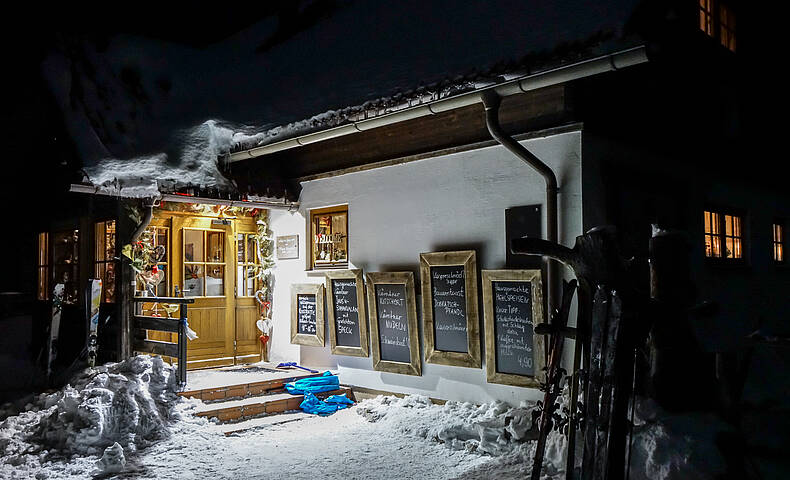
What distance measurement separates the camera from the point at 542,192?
6.50 m

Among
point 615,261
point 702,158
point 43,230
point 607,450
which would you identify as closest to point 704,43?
point 702,158

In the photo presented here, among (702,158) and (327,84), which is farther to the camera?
(702,158)

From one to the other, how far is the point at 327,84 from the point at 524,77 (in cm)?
235

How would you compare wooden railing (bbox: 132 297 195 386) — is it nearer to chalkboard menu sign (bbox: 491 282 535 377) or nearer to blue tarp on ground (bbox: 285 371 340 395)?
blue tarp on ground (bbox: 285 371 340 395)

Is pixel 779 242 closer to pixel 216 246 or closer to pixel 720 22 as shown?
pixel 720 22

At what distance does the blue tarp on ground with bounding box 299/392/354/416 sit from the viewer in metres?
7.86

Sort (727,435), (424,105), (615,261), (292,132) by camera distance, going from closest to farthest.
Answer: (615,261) < (727,435) < (424,105) < (292,132)

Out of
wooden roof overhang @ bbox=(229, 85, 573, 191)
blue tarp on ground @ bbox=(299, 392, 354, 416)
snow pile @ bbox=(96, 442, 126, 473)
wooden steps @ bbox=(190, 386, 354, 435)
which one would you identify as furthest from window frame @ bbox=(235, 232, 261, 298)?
snow pile @ bbox=(96, 442, 126, 473)

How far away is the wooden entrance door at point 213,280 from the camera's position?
9.48m

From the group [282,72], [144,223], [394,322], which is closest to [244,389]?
[394,322]

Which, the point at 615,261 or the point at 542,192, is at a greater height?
the point at 542,192

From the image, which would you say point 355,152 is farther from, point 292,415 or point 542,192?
point 292,415

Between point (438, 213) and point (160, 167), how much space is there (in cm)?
363

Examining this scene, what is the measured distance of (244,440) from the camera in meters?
6.68
